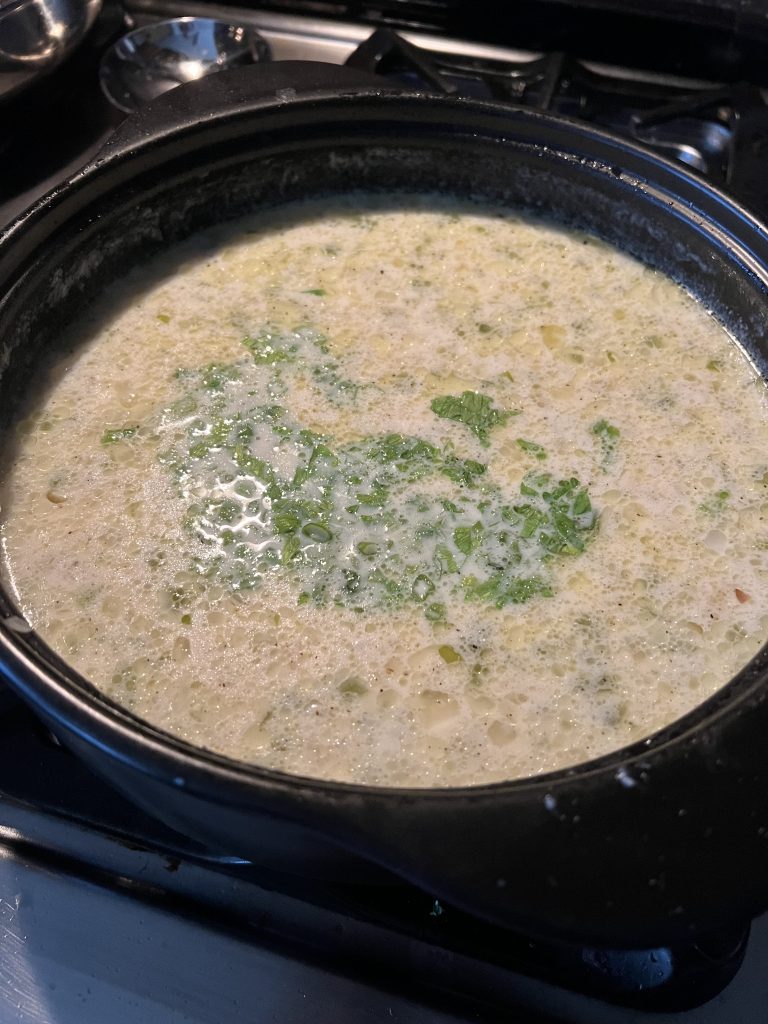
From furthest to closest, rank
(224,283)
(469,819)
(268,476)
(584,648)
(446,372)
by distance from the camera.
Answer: (224,283)
(446,372)
(268,476)
(584,648)
(469,819)

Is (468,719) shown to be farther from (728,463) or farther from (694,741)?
(728,463)

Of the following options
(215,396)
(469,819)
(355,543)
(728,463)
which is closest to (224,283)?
(215,396)

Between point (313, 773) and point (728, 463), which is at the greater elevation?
point (728, 463)

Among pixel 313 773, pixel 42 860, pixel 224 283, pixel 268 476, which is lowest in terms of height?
pixel 42 860

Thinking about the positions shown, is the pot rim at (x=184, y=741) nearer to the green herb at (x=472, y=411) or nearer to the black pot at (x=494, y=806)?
the black pot at (x=494, y=806)

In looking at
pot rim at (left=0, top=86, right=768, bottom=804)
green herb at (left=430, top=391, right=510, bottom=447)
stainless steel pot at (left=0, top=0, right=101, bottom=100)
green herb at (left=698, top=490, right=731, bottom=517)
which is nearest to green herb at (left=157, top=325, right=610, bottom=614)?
green herb at (left=430, top=391, right=510, bottom=447)

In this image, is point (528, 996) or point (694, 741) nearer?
point (694, 741)

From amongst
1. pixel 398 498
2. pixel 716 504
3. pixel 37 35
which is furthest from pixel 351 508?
pixel 37 35
